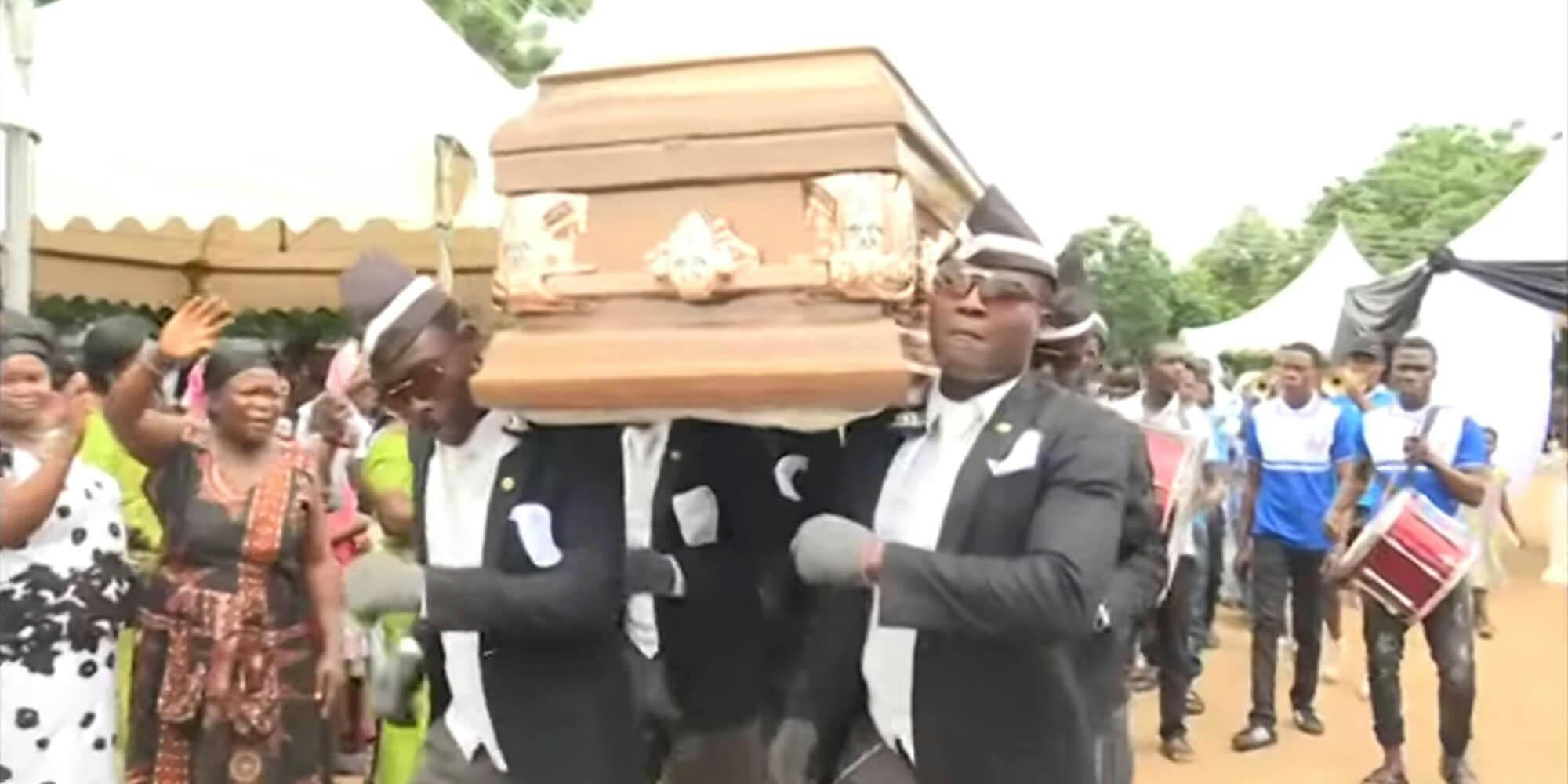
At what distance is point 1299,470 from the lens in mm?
8070

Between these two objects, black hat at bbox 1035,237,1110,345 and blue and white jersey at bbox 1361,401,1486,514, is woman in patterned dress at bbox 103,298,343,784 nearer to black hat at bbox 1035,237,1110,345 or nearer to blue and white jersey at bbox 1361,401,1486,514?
black hat at bbox 1035,237,1110,345

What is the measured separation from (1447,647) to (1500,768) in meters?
1.28

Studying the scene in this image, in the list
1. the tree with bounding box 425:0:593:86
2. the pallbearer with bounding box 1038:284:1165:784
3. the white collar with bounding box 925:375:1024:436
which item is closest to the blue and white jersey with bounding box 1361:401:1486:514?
the pallbearer with bounding box 1038:284:1165:784

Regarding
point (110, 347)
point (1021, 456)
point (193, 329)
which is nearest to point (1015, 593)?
point (1021, 456)

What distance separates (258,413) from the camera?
4.50 meters

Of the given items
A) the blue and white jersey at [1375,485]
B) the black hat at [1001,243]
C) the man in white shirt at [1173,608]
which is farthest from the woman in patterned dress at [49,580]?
the blue and white jersey at [1375,485]

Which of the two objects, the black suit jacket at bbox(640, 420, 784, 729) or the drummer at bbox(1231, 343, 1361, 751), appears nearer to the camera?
the black suit jacket at bbox(640, 420, 784, 729)

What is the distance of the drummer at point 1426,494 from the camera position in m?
6.71

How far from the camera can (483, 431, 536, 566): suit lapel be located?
3193mm

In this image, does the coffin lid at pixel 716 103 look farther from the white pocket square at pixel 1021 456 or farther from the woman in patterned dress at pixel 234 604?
the woman in patterned dress at pixel 234 604

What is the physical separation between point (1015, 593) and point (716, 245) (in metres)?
0.73

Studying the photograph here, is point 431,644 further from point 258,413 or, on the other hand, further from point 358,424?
point 358,424

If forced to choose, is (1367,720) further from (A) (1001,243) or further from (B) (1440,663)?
(A) (1001,243)

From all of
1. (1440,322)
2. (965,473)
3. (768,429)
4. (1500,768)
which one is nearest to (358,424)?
(768,429)
